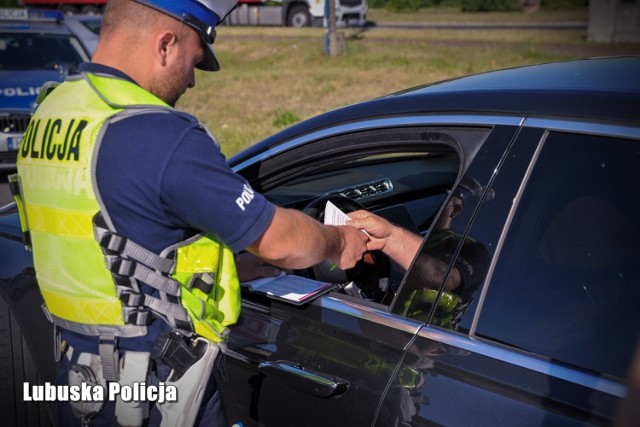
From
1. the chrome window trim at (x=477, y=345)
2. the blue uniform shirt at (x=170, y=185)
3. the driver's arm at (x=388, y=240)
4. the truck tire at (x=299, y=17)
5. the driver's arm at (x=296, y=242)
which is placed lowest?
the truck tire at (x=299, y=17)

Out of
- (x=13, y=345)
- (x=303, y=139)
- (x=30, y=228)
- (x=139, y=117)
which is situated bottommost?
(x=13, y=345)

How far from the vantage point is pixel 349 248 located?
7.41 feet

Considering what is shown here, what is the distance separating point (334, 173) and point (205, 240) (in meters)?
1.36

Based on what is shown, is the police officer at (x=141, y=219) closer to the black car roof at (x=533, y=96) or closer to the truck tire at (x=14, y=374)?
the black car roof at (x=533, y=96)

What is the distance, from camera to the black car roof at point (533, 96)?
1860 millimetres

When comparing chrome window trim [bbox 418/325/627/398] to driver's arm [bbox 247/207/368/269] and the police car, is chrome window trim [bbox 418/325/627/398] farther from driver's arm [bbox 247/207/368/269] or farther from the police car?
the police car

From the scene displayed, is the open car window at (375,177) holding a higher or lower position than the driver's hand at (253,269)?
higher

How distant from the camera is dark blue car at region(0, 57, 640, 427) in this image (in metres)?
1.74

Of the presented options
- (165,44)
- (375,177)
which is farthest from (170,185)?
(375,177)

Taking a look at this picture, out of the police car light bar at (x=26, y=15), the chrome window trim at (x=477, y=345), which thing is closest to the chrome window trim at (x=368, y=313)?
the chrome window trim at (x=477, y=345)

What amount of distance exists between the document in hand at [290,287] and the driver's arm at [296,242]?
12 centimetres

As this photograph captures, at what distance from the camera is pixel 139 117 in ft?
6.11

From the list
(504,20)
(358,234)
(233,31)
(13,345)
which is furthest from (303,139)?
(504,20)

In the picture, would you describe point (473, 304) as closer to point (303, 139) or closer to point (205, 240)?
point (205, 240)
